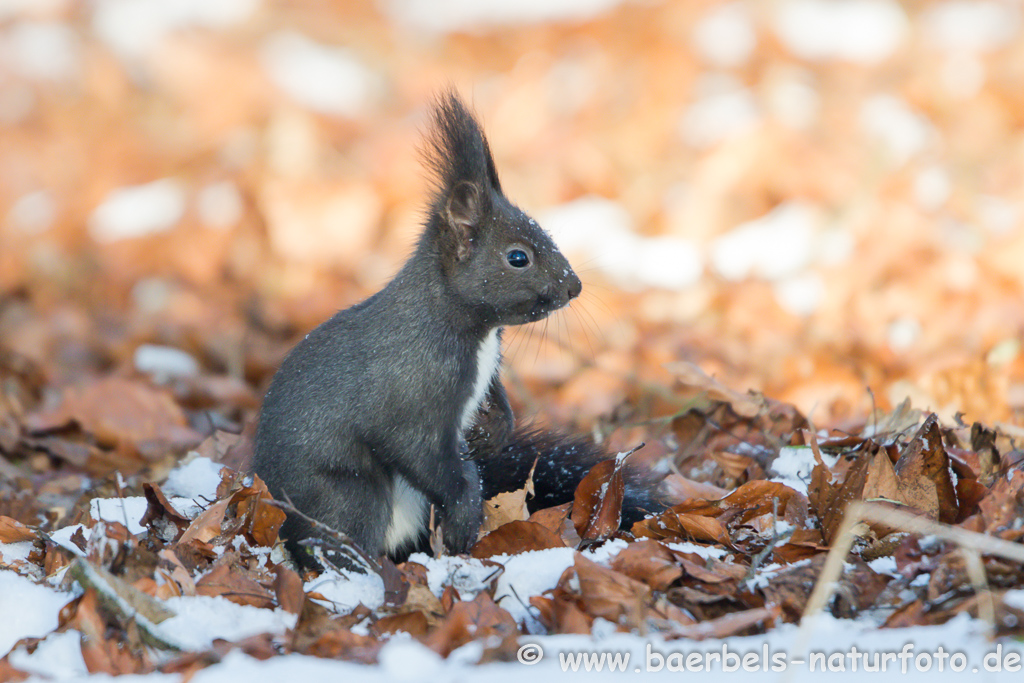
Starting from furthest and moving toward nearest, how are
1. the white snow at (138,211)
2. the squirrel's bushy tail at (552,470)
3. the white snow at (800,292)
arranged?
the white snow at (138,211) < the white snow at (800,292) < the squirrel's bushy tail at (552,470)

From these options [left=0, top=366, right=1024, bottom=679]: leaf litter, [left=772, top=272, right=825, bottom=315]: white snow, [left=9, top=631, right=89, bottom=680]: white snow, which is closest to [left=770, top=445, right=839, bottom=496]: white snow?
[left=0, top=366, right=1024, bottom=679]: leaf litter

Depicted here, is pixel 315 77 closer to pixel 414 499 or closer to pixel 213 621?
pixel 414 499

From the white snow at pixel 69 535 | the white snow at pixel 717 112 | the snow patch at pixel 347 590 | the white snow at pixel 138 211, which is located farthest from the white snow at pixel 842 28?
the white snow at pixel 69 535

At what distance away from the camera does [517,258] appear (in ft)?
8.28

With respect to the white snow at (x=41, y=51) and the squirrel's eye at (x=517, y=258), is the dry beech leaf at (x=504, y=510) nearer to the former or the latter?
the squirrel's eye at (x=517, y=258)

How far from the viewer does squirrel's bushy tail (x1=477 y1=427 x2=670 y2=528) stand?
2455 millimetres

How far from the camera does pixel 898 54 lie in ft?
21.8

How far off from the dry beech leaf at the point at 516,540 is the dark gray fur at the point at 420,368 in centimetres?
17

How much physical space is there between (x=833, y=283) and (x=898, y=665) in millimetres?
3952

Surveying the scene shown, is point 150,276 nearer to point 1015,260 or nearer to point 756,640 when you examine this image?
point 1015,260

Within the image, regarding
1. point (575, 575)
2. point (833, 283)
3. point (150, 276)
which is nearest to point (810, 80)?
point (833, 283)

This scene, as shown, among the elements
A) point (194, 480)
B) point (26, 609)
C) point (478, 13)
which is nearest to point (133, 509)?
point (194, 480)

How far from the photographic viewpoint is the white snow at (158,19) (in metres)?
7.27

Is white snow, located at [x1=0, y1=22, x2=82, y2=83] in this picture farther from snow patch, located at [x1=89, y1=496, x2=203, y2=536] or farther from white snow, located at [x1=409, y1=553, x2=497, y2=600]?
white snow, located at [x1=409, y1=553, x2=497, y2=600]
